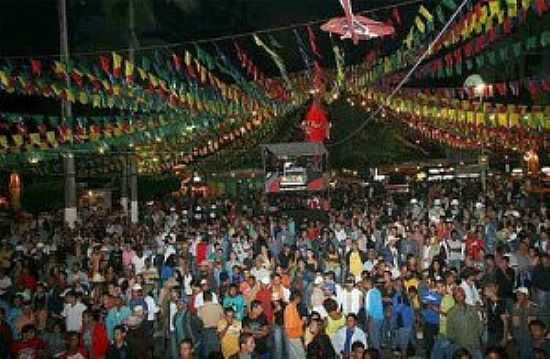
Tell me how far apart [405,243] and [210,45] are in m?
27.9

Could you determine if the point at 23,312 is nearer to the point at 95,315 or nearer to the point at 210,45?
the point at 95,315

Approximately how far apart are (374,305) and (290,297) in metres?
1.37

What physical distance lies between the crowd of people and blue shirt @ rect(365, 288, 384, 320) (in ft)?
0.07

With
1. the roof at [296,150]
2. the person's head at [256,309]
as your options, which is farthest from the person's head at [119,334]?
the roof at [296,150]

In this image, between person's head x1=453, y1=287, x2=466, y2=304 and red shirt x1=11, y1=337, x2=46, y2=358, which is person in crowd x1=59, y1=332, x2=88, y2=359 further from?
person's head x1=453, y1=287, x2=466, y2=304

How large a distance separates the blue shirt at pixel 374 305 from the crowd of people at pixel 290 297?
0.02 metres

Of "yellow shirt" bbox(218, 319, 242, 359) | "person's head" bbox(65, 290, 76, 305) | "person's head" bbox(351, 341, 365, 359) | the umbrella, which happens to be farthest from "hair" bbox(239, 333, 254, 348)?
the umbrella

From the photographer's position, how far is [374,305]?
1051 cm

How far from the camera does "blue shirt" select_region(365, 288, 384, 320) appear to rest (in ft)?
34.4

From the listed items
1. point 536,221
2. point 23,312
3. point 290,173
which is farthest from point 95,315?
point 290,173

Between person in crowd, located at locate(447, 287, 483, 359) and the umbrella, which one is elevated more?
the umbrella

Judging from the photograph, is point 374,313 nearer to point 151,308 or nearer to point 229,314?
point 229,314

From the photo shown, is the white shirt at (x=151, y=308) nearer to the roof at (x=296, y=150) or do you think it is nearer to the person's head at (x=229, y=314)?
the person's head at (x=229, y=314)

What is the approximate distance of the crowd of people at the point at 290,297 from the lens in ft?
29.7
